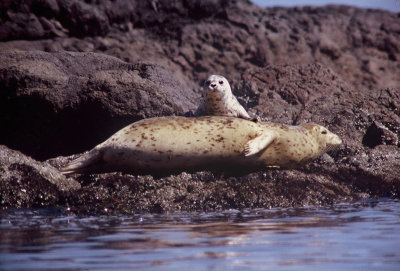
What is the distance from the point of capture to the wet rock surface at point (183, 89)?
5855 mm

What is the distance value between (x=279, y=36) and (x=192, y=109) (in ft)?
18.7

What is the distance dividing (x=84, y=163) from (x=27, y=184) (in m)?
0.94

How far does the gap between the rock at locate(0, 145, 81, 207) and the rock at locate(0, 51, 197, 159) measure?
153cm

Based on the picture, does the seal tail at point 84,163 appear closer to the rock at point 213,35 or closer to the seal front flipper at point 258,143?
the seal front flipper at point 258,143

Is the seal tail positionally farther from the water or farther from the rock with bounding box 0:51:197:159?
the water

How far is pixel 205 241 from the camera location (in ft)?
12.5

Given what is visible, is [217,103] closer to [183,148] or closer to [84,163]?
[183,148]

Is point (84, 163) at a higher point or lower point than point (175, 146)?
lower

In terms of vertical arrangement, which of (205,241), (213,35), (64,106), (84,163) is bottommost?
(205,241)

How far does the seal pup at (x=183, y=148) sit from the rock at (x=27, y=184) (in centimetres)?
58

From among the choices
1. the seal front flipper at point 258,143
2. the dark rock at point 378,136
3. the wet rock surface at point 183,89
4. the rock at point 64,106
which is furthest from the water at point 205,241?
the dark rock at point 378,136

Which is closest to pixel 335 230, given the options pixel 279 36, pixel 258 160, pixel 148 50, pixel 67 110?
pixel 258 160

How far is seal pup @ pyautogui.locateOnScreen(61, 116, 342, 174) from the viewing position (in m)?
6.32

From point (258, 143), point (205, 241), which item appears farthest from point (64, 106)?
point (205, 241)
